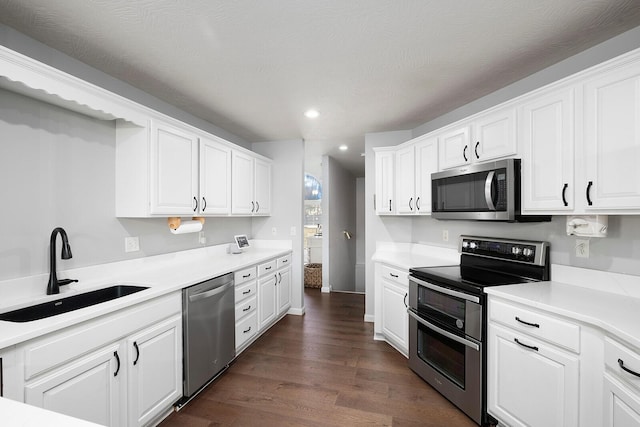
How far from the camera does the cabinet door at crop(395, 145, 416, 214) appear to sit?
3.09m

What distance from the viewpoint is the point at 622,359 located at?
120 cm

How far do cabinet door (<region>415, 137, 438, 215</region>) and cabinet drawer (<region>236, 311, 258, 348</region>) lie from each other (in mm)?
2096

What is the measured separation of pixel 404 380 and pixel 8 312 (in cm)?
268

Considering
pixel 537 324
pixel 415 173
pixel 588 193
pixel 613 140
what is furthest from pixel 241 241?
pixel 613 140

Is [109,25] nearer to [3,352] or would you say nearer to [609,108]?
[3,352]

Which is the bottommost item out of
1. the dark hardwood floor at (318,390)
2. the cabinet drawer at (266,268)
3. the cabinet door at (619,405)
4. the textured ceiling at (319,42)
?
the dark hardwood floor at (318,390)

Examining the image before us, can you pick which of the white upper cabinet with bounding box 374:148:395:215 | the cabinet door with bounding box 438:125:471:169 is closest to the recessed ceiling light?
the white upper cabinet with bounding box 374:148:395:215

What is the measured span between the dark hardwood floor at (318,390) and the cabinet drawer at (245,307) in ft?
1.35

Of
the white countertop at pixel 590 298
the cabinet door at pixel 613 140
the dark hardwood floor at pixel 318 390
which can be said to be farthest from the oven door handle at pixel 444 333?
the cabinet door at pixel 613 140

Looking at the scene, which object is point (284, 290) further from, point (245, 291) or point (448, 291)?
point (448, 291)

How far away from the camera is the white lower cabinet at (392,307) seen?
2.75 m

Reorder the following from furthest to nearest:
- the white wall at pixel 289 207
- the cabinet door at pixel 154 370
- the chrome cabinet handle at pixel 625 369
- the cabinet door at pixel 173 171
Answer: the white wall at pixel 289 207, the cabinet door at pixel 173 171, the cabinet door at pixel 154 370, the chrome cabinet handle at pixel 625 369

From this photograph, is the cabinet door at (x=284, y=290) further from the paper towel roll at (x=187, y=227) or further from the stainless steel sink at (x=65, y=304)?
the stainless steel sink at (x=65, y=304)

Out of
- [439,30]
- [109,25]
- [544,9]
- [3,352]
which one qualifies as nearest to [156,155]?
[109,25]
